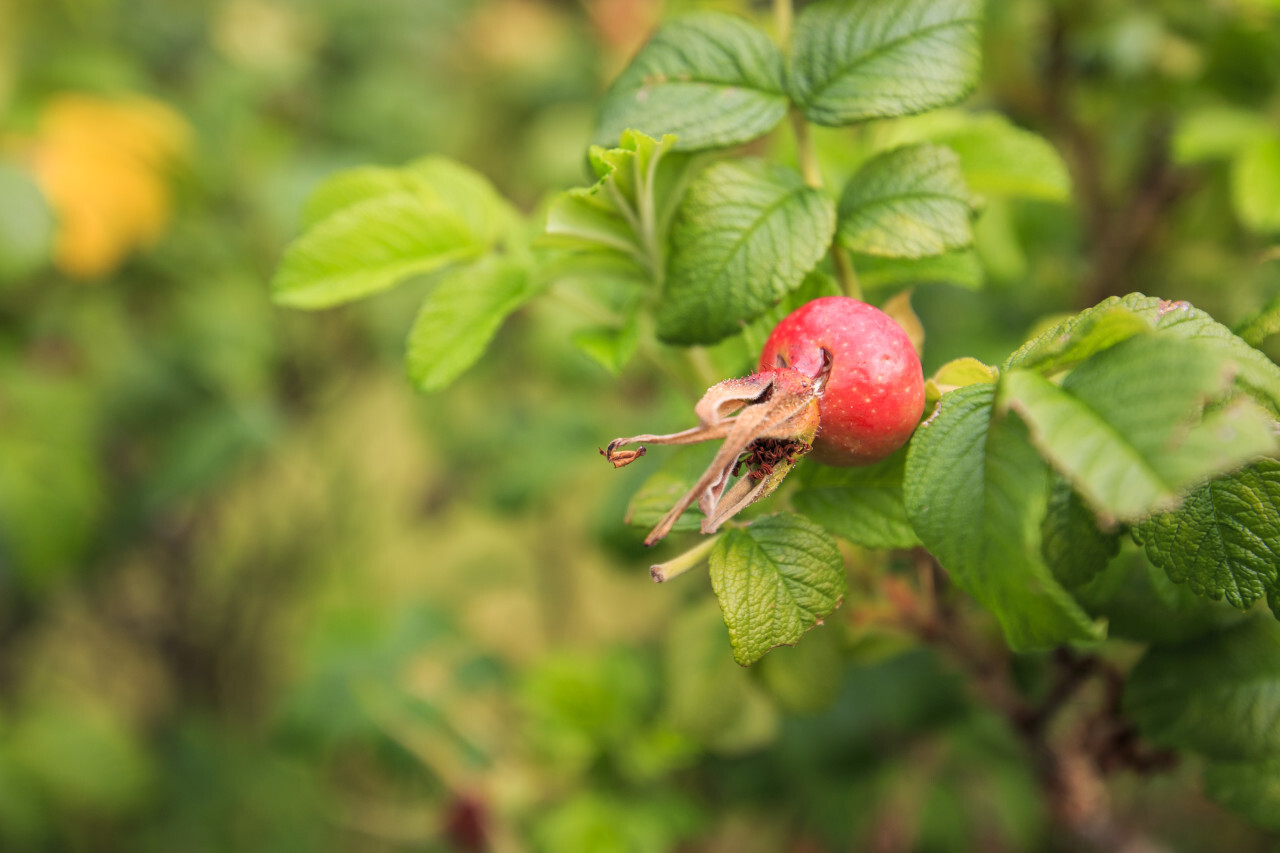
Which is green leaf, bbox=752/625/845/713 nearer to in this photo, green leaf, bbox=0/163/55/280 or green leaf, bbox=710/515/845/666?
green leaf, bbox=710/515/845/666

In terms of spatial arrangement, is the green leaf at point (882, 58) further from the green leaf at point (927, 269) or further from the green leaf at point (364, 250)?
the green leaf at point (364, 250)

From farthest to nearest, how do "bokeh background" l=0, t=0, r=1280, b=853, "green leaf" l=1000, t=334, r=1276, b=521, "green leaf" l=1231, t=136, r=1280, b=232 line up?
1. "bokeh background" l=0, t=0, r=1280, b=853
2. "green leaf" l=1231, t=136, r=1280, b=232
3. "green leaf" l=1000, t=334, r=1276, b=521

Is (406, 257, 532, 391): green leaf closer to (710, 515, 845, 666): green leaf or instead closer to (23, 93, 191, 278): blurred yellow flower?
(710, 515, 845, 666): green leaf

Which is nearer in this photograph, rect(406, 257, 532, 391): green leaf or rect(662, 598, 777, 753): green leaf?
rect(406, 257, 532, 391): green leaf

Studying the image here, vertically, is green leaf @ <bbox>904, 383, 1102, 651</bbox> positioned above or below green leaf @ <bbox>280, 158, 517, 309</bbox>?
below

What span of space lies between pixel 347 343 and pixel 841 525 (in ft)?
4.39

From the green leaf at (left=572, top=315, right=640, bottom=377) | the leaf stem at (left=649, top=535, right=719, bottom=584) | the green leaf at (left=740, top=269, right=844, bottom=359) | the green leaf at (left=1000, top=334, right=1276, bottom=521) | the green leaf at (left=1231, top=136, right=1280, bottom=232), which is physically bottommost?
the leaf stem at (left=649, top=535, right=719, bottom=584)

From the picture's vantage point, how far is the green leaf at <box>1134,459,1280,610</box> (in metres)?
0.37

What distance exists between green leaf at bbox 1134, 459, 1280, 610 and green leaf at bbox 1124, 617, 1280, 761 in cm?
13

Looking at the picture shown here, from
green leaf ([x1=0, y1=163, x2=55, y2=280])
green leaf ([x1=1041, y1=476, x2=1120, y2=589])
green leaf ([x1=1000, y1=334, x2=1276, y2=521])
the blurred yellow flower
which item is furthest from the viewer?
the blurred yellow flower

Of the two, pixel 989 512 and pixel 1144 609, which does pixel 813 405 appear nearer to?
pixel 989 512

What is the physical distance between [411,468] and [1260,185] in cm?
193

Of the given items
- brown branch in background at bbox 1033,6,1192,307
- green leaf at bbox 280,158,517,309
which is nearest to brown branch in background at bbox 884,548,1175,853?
green leaf at bbox 280,158,517,309

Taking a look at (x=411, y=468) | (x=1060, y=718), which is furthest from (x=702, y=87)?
(x=411, y=468)
